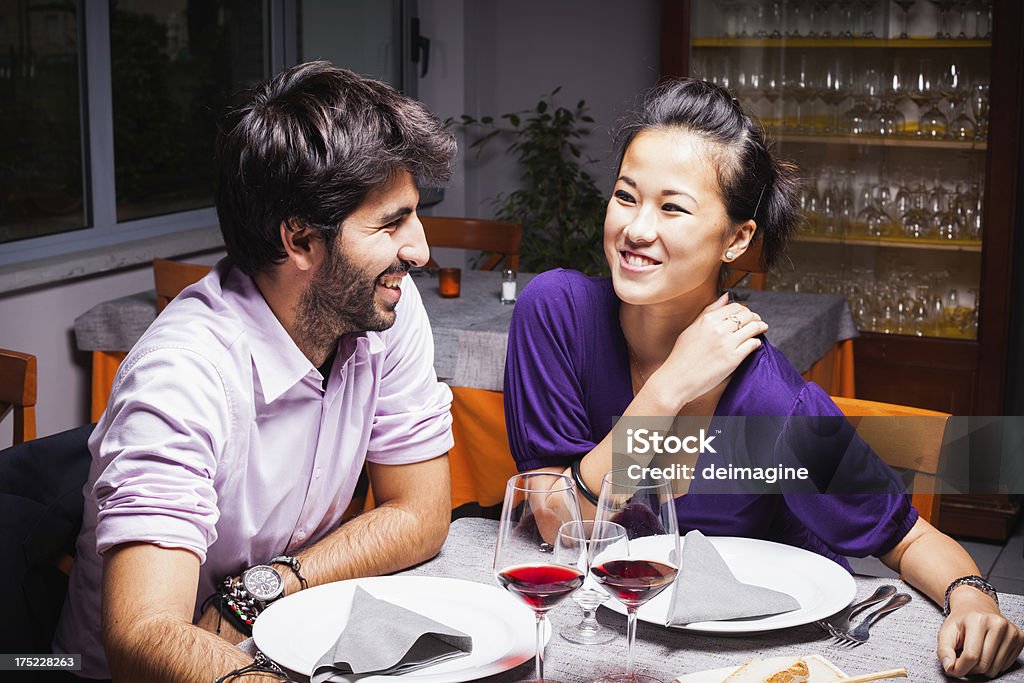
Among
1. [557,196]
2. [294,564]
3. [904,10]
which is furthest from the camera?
[557,196]

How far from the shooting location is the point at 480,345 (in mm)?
2594

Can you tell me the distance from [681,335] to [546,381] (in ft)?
0.68

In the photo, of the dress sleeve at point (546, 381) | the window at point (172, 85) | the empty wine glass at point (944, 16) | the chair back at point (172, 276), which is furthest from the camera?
the empty wine glass at point (944, 16)

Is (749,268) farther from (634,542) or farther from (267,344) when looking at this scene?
(634,542)

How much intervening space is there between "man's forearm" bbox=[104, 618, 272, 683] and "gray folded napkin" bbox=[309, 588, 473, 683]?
0.20 ft

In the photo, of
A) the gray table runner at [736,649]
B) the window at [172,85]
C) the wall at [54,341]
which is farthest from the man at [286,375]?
the window at [172,85]

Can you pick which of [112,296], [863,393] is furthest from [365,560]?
[863,393]

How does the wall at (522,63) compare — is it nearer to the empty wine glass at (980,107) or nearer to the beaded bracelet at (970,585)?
the empty wine glass at (980,107)

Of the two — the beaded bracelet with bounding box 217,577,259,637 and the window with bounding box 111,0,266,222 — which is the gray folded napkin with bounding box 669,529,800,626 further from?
the window with bounding box 111,0,266,222

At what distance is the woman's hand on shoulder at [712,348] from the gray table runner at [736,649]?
0.36 metres

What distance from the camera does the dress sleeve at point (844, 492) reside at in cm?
135

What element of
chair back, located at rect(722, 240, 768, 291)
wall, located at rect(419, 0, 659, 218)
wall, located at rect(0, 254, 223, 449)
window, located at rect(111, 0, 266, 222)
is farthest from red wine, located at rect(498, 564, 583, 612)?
wall, located at rect(419, 0, 659, 218)

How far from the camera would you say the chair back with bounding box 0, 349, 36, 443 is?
1740 mm

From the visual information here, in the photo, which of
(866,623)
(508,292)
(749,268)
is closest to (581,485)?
(866,623)
